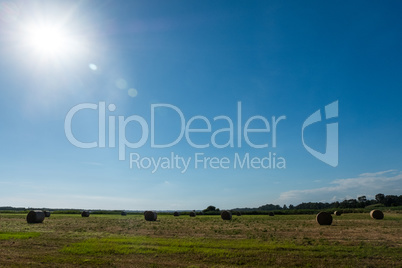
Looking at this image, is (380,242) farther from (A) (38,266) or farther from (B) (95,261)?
(A) (38,266)

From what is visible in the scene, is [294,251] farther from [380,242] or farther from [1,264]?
[1,264]

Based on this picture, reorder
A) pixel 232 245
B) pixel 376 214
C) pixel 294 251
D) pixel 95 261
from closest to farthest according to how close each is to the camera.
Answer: pixel 95 261 < pixel 294 251 < pixel 232 245 < pixel 376 214

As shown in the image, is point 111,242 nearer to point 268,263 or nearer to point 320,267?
point 268,263

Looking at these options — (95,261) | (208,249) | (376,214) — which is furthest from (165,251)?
(376,214)

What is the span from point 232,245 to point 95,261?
24.6ft

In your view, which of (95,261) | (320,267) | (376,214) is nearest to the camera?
(320,267)

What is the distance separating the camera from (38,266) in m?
12.4

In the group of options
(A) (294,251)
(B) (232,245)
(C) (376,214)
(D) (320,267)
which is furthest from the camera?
(C) (376,214)

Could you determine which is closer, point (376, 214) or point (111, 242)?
point (111, 242)

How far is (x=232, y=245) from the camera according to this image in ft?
55.9

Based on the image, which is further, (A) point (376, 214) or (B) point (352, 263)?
(A) point (376, 214)

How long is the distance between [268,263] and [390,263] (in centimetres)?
502

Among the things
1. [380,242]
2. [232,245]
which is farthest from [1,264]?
[380,242]

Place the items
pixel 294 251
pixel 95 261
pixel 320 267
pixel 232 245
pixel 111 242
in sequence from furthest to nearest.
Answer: pixel 111 242 → pixel 232 245 → pixel 294 251 → pixel 95 261 → pixel 320 267
